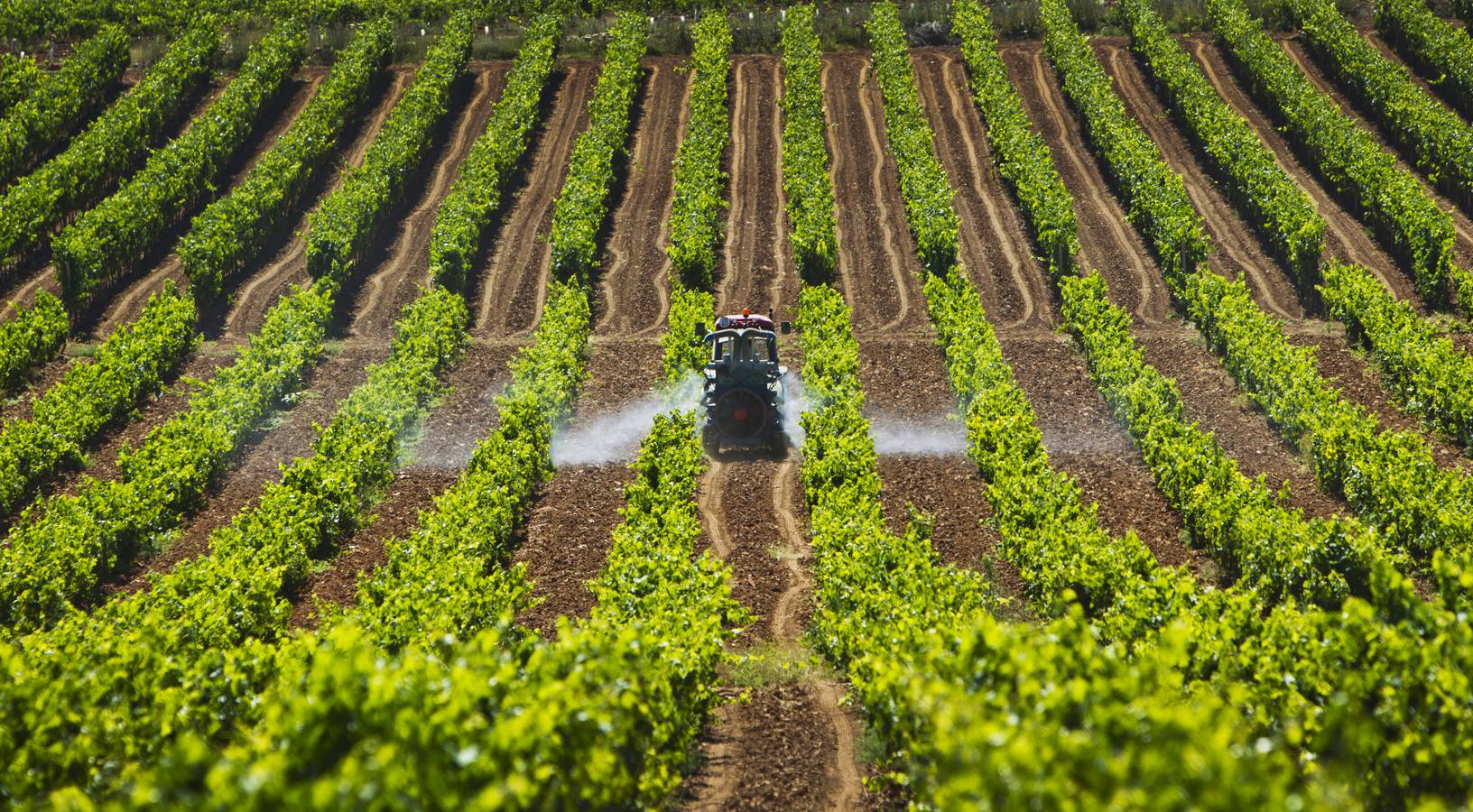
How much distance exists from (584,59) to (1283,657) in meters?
47.4

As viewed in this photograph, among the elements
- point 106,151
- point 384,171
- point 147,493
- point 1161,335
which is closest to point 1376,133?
point 1161,335

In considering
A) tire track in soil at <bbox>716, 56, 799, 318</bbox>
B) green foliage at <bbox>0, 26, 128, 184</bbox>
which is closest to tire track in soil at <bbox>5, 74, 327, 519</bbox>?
green foliage at <bbox>0, 26, 128, 184</bbox>

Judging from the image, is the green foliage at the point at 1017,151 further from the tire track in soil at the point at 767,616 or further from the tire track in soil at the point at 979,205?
the tire track in soil at the point at 767,616

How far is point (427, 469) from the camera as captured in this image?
2773 centimetres

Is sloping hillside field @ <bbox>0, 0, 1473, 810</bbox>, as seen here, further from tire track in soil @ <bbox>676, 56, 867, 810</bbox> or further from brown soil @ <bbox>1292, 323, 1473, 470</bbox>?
brown soil @ <bbox>1292, 323, 1473, 470</bbox>

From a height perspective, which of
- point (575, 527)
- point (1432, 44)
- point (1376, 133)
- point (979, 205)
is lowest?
point (979, 205)

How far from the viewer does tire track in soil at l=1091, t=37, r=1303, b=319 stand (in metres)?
37.5

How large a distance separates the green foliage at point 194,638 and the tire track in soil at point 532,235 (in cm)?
694

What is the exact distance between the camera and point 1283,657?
15242 millimetres

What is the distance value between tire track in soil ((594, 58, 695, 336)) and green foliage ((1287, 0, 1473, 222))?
23147mm

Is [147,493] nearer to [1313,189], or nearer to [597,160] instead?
[597,160]

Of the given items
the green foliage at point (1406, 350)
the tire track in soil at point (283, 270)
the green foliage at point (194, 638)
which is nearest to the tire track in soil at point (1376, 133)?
the green foliage at point (1406, 350)

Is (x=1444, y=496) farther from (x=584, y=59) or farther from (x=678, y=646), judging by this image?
(x=584, y=59)

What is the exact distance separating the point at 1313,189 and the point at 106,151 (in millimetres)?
37735
